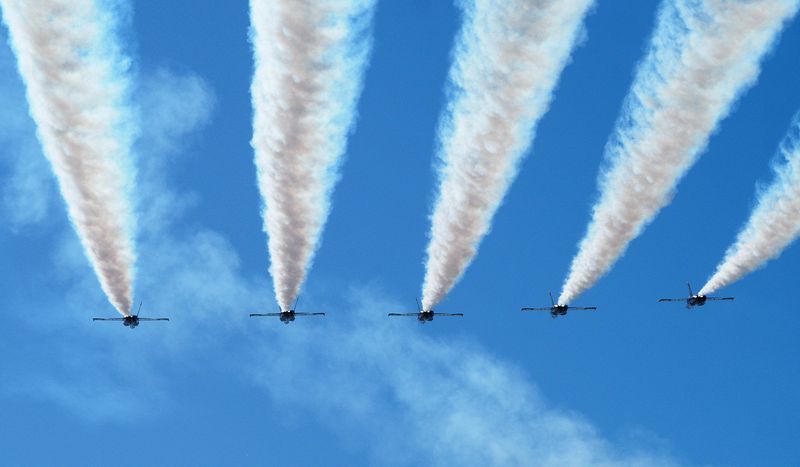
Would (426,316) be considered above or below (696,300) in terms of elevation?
above

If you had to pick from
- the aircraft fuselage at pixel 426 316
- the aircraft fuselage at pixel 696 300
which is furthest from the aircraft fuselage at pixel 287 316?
the aircraft fuselage at pixel 696 300

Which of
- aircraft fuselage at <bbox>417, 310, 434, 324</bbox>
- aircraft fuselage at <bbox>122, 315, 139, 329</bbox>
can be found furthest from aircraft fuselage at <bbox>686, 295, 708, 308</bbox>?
aircraft fuselage at <bbox>122, 315, 139, 329</bbox>

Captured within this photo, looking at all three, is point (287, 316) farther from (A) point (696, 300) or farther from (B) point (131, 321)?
(A) point (696, 300)

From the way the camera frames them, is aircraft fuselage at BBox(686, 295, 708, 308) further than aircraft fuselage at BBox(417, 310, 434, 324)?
No

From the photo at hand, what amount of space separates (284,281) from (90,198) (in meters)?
9.86

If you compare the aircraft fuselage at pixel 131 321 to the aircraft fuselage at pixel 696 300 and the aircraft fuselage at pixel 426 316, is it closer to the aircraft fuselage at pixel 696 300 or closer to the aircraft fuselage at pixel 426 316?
the aircraft fuselage at pixel 426 316

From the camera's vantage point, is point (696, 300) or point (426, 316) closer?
point (696, 300)

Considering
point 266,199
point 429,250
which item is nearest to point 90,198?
point 266,199

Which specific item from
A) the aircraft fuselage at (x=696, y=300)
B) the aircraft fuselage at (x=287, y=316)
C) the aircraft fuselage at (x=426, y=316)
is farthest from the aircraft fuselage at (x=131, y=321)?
Answer: the aircraft fuselage at (x=696, y=300)

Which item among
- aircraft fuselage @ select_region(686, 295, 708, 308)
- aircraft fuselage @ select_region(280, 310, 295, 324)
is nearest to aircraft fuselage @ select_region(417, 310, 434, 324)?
aircraft fuselage @ select_region(280, 310, 295, 324)

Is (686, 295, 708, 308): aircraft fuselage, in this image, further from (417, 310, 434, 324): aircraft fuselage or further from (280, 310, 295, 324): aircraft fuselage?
(280, 310, 295, 324): aircraft fuselage

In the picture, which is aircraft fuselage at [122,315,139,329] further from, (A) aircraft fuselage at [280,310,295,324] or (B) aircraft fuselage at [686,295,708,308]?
(B) aircraft fuselage at [686,295,708,308]

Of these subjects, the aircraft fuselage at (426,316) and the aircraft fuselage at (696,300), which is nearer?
the aircraft fuselage at (696,300)

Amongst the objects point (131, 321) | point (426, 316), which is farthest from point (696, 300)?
point (131, 321)
